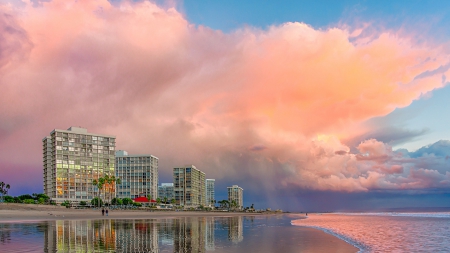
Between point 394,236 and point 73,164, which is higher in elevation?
point 73,164

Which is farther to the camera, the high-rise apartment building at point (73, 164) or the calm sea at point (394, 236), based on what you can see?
the high-rise apartment building at point (73, 164)

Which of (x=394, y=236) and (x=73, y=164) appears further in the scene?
(x=73, y=164)

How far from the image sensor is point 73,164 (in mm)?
186125

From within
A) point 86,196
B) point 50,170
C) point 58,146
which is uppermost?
point 58,146

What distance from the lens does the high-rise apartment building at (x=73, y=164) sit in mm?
179875

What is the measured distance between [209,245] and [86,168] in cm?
18143

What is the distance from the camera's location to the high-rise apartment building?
180 m

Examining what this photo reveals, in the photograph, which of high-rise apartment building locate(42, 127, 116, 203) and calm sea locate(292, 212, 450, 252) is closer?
calm sea locate(292, 212, 450, 252)

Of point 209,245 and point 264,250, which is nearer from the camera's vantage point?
point 264,250

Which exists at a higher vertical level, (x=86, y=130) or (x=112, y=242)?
(x=86, y=130)

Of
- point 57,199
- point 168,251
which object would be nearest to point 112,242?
point 168,251

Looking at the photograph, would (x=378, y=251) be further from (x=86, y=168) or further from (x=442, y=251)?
(x=86, y=168)

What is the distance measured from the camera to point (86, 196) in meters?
184

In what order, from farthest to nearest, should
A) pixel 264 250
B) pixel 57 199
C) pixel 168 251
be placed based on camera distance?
1. pixel 57 199
2. pixel 264 250
3. pixel 168 251
